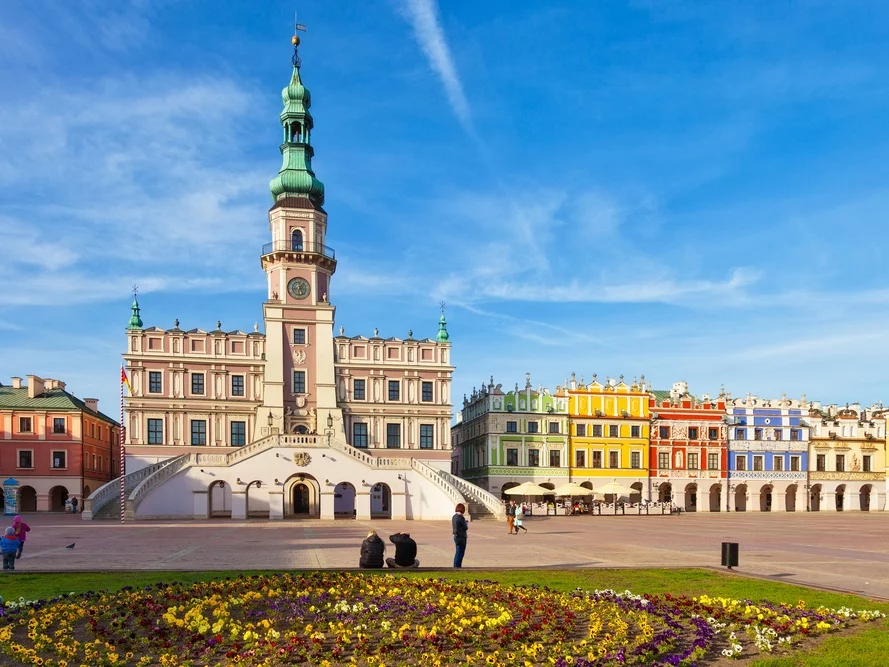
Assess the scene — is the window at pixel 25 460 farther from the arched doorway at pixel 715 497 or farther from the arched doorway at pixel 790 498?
the arched doorway at pixel 790 498

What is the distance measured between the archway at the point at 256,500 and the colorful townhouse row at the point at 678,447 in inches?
1022

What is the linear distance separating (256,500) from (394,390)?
16419mm

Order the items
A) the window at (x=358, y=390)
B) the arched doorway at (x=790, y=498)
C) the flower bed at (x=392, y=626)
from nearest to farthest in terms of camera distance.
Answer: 1. the flower bed at (x=392, y=626)
2. the window at (x=358, y=390)
3. the arched doorway at (x=790, y=498)

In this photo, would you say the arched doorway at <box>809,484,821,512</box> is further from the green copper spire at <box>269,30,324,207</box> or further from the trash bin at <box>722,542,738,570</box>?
the trash bin at <box>722,542,738,570</box>

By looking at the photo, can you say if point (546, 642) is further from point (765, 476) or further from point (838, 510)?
point (838, 510)

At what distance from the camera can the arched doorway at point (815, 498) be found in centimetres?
9225

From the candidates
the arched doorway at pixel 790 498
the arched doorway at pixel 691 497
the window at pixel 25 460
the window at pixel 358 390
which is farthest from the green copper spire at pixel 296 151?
the arched doorway at pixel 790 498

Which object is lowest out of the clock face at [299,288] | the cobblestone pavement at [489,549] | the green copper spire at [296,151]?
the cobblestone pavement at [489,549]

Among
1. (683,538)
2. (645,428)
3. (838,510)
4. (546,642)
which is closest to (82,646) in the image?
(546,642)

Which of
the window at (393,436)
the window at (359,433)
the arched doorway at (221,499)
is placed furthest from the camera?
the window at (393,436)

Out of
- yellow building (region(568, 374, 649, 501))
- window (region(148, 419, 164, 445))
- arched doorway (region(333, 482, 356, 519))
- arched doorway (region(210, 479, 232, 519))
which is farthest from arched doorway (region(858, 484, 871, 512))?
window (region(148, 419, 164, 445))

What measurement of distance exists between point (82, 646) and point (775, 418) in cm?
8834

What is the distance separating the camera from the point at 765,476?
292ft

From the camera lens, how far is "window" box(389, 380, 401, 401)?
241ft
